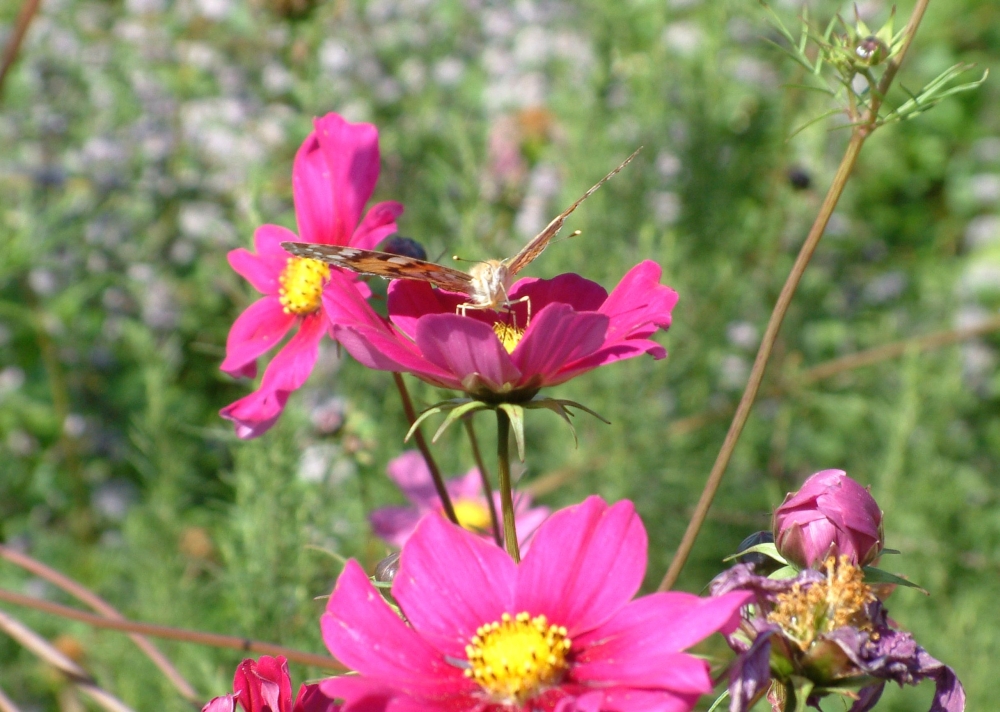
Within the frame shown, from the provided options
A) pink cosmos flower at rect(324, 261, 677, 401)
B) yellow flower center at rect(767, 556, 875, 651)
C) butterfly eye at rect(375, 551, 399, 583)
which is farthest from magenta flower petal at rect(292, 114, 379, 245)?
yellow flower center at rect(767, 556, 875, 651)

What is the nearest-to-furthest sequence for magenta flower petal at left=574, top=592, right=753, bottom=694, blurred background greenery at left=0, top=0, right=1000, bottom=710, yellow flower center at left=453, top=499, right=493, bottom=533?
magenta flower petal at left=574, top=592, right=753, bottom=694 → yellow flower center at left=453, top=499, right=493, bottom=533 → blurred background greenery at left=0, top=0, right=1000, bottom=710

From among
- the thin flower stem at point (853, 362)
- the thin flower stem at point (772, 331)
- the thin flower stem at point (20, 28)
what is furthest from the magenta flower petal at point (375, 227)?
the thin flower stem at point (853, 362)

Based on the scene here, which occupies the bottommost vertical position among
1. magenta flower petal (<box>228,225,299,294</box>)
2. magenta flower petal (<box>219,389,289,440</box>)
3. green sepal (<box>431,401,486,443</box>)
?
magenta flower petal (<box>219,389,289,440</box>)

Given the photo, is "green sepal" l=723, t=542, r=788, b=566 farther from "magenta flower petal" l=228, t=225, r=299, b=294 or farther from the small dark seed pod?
"magenta flower petal" l=228, t=225, r=299, b=294

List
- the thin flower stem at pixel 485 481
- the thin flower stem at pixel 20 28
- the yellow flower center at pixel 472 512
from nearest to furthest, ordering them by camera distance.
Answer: the thin flower stem at pixel 485 481 < the thin flower stem at pixel 20 28 < the yellow flower center at pixel 472 512

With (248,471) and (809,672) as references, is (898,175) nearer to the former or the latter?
(248,471)

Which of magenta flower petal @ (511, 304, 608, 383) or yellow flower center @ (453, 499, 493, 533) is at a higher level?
magenta flower petal @ (511, 304, 608, 383)

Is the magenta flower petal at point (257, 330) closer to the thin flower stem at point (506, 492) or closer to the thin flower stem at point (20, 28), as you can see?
the thin flower stem at point (506, 492)

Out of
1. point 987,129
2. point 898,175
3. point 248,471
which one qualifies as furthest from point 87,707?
point 987,129
